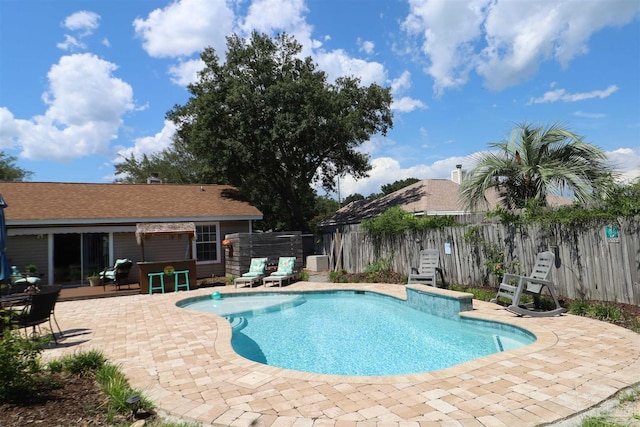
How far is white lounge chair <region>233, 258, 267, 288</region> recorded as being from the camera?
1344 centimetres

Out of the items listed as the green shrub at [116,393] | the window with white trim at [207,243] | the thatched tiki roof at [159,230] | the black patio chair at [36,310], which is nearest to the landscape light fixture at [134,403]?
the green shrub at [116,393]

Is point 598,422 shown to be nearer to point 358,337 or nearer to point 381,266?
point 358,337

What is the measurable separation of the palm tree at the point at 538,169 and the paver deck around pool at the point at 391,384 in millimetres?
3881

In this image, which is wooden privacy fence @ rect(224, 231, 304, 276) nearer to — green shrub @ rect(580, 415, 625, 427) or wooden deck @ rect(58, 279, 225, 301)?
wooden deck @ rect(58, 279, 225, 301)

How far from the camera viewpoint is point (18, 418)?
134 inches

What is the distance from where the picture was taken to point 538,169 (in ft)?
32.3

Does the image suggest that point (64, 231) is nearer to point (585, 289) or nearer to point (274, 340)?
point (274, 340)

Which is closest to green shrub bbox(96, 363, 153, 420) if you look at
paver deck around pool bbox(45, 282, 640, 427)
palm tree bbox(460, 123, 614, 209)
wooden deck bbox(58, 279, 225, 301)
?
paver deck around pool bbox(45, 282, 640, 427)

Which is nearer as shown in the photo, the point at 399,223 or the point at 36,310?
the point at 36,310

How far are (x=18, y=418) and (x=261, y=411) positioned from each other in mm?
2145

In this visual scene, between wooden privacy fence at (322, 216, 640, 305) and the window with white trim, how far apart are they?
7.53 metres

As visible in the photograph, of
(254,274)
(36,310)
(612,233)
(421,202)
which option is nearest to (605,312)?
(612,233)

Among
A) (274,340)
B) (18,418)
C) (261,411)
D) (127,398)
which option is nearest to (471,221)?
(274,340)

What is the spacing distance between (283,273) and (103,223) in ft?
23.4
